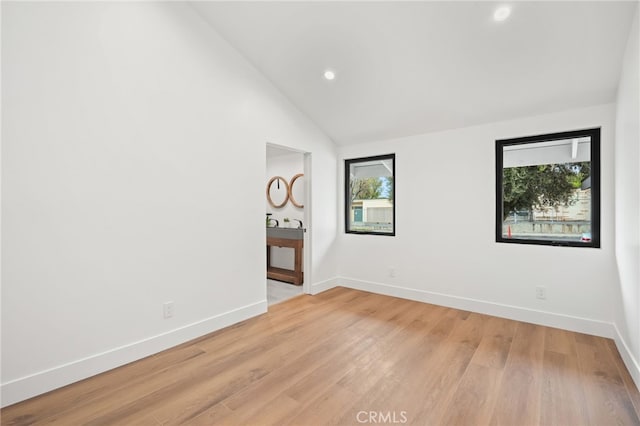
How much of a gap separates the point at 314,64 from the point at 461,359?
2957mm

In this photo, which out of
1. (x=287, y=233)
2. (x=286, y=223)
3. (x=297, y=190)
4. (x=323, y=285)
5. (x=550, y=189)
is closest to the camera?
(x=550, y=189)

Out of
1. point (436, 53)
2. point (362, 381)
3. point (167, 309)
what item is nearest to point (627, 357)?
point (362, 381)

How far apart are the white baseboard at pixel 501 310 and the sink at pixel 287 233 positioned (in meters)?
1.15

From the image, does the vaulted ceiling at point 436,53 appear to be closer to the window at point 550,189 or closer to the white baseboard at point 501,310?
the window at point 550,189

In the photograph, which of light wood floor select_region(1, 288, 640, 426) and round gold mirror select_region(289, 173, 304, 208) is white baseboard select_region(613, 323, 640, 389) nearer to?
light wood floor select_region(1, 288, 640, 426)

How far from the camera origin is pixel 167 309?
251 cm

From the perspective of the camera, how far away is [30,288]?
1.84 meters

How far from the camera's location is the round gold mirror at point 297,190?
17.0 feet

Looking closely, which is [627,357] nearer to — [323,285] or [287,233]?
→ [323,285]

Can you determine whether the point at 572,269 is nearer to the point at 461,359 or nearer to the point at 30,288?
the point at 461,359

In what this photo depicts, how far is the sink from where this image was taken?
4.64 m

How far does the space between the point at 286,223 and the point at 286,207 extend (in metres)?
0.29

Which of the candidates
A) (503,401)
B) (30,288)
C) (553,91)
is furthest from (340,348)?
(553,91)

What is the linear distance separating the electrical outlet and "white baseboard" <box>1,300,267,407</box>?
0.14 metres
